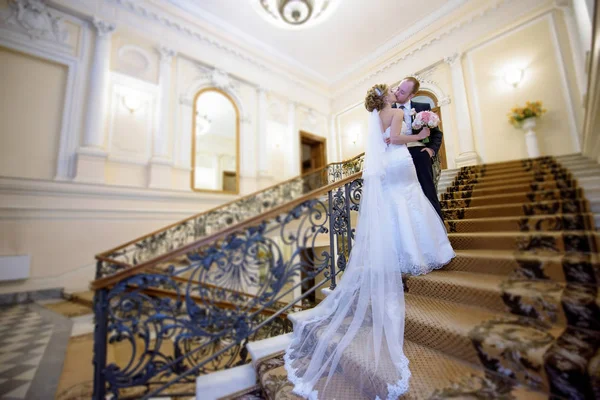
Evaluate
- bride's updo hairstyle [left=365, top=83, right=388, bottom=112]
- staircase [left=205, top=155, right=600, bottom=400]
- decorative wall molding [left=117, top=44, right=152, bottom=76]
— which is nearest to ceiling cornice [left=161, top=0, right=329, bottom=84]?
decorative wall molding [left=117, top=44, right=152, bottom=76]

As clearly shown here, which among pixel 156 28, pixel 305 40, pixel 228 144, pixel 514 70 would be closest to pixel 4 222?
pixel 228 144

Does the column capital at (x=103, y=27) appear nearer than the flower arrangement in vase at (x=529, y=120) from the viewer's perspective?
No

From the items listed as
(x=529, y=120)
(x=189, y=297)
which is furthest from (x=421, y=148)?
(x=529, y=120)

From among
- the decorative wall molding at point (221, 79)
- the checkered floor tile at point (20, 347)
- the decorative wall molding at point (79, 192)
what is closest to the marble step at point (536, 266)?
the checkered floor tile at point (20, 347)

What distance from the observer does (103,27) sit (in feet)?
17.4

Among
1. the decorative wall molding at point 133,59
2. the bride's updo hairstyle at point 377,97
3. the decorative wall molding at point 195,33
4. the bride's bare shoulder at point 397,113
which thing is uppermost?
the decorative wall molding at point 195,33

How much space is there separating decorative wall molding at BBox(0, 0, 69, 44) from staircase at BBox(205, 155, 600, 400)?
7098 millimetres

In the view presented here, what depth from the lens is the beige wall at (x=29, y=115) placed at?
14.4 ft

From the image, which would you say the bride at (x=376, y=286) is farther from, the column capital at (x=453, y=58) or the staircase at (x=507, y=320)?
the column capital at (x=453, y=58)

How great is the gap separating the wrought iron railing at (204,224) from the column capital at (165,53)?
4.00 m

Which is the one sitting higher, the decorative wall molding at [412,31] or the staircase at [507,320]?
the decorative wall molding at [412,31]

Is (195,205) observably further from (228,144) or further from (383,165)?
(383,165)

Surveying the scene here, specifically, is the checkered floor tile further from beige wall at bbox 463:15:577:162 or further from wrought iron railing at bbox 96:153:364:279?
beige wall at bbox 463:15:577:162

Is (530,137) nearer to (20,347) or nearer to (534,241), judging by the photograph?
(534,241)
